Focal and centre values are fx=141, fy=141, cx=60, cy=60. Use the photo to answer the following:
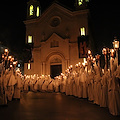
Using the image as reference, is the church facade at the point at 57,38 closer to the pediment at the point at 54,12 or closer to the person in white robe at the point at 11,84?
the pediment at the point at 54,12

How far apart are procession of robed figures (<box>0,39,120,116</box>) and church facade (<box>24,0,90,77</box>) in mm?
6394

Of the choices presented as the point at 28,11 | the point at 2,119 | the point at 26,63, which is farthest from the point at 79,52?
the point at 2,119

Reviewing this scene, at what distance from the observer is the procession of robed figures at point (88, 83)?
19.7 feet

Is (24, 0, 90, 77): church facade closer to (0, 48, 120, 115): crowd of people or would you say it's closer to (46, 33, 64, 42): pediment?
(46, 33, 64, 42): pediment

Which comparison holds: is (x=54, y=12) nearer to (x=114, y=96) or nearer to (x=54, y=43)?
(x=54, y=43)

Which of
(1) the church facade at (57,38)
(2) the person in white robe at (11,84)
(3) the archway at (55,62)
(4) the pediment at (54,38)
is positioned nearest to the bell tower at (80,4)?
(1) the church facade at (57,38)

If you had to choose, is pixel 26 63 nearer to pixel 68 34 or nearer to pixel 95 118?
pixel 68 34

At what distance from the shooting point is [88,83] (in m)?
9.96

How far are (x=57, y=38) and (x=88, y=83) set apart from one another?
18063 mm

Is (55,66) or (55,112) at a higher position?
(55,66)

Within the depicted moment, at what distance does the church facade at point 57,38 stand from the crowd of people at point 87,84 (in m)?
6.30

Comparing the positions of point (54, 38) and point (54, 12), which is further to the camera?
point (54, 12)

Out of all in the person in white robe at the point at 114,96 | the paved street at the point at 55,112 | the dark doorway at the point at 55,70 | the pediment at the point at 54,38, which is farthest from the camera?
the pediment at the point at 54,38

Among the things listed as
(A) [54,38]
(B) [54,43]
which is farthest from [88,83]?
(A) [54,38]
